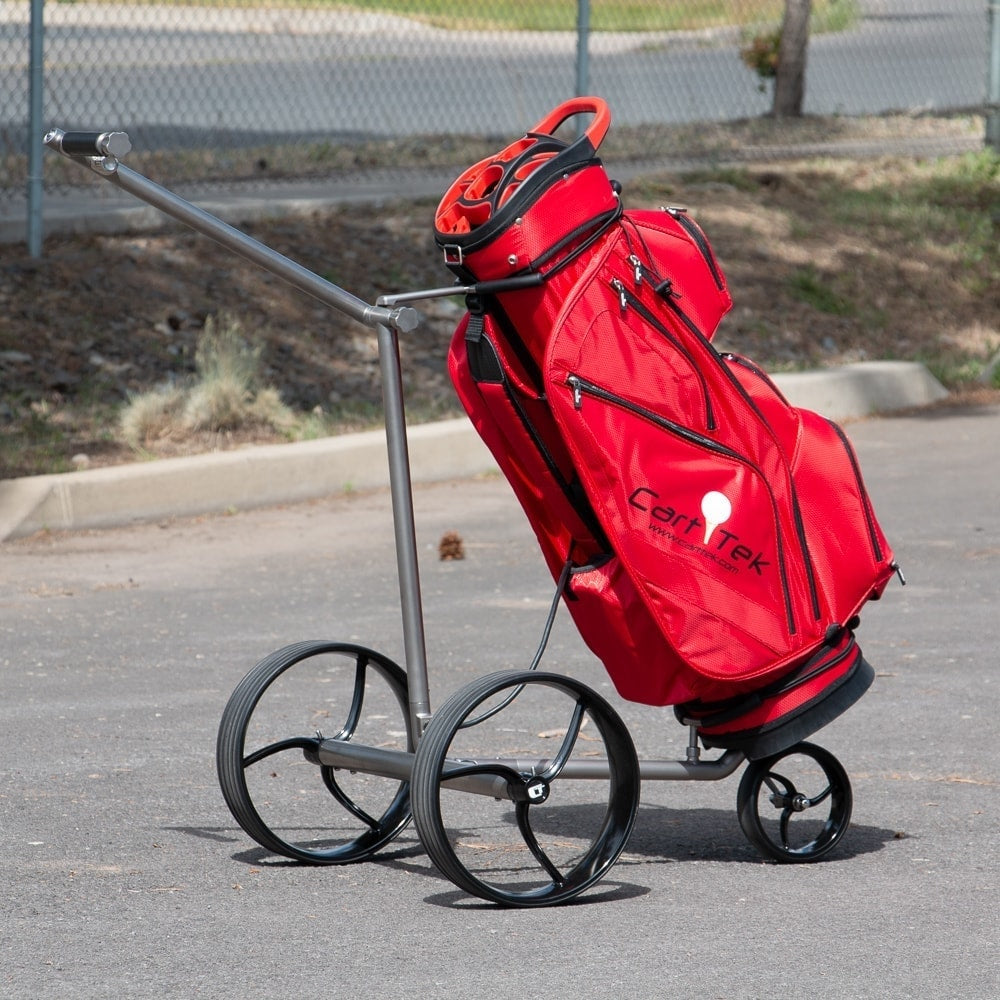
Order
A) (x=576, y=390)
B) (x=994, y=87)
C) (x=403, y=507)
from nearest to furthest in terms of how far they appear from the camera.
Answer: (x=576, y=390), (x=403, y=507), (x=994, y=87)

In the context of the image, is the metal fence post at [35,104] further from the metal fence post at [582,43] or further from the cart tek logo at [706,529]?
the cart tek logo at [706,529]

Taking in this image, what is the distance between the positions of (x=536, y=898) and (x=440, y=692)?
194 centimetres

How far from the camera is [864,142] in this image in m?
15.8

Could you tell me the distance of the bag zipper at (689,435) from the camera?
361 cm

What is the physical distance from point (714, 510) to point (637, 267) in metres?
0.52

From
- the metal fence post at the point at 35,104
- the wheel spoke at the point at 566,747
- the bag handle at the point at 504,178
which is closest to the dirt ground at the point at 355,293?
the metal fence post at the point at 35,104

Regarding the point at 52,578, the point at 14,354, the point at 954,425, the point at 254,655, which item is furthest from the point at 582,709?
the point at 954,425

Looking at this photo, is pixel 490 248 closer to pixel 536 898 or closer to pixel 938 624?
pixel 536 898

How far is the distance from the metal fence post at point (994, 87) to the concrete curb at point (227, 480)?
587 centimetres

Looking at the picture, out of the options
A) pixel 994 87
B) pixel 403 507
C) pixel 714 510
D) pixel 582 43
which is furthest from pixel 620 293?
pixel 994 87

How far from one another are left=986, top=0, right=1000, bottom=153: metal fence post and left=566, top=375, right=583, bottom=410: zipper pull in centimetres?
1034

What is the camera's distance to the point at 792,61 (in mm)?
16266

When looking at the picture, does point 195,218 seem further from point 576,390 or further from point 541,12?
point 541,12

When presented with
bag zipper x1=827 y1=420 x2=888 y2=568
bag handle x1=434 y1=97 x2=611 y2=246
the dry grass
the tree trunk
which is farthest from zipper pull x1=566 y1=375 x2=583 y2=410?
the tree trunk
